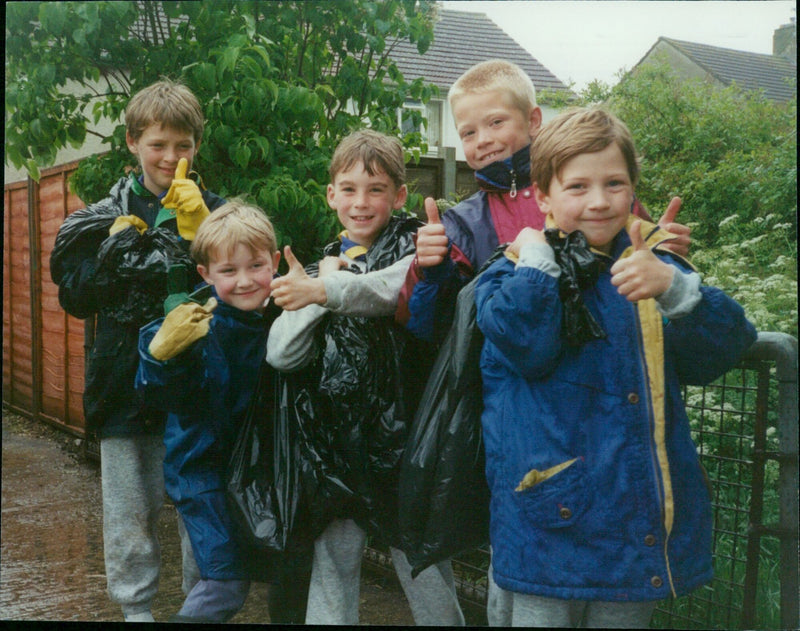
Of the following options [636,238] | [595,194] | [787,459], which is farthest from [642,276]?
[787,459]

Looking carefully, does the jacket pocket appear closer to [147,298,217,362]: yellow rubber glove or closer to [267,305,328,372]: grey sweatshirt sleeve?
[267,305,328,372]: grey sweatshirt sleeve

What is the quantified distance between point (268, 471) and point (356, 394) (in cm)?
35

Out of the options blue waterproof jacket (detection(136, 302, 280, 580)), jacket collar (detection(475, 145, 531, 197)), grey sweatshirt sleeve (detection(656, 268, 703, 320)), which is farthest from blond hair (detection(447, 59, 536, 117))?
blue waterproof jacket (detection(136, 302, 280, 580))

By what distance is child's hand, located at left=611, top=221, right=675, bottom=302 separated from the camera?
1730 mm

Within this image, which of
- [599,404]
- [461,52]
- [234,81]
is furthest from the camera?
[461,52]

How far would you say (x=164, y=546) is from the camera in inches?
136

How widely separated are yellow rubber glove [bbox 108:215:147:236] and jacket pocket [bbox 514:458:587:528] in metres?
1.42

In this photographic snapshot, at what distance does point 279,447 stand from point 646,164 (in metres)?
1.44

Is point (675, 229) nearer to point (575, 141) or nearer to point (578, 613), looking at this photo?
point (575, 141)

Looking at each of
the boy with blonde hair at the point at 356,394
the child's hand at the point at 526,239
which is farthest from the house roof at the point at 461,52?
the child's hand at the point at 526,239

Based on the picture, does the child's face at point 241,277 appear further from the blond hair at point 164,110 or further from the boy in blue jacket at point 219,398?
the blond hair at point 164,110

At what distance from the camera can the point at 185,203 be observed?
8.16 ft

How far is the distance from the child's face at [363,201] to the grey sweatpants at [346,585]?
2.58 feet

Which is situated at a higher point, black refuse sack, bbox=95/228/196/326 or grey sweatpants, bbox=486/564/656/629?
black refuse sack, bbox=95/228/196/326
